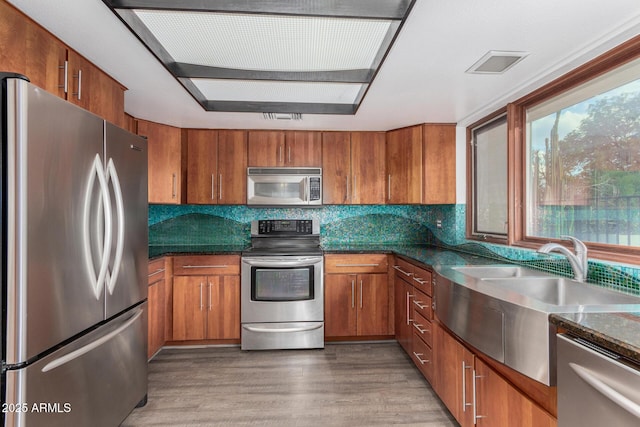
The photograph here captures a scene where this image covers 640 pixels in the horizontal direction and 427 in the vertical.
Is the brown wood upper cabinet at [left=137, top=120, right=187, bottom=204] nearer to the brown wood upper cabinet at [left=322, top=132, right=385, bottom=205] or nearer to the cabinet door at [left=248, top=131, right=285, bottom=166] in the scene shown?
the cabinet door at [left=248, top=131, right=285, bottom=166]

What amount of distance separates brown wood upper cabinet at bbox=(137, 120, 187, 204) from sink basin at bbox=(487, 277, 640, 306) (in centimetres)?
283

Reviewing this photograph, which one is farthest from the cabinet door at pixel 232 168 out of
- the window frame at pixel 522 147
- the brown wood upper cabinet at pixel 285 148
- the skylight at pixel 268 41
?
the window frame at pixel 522 147

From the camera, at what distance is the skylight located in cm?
135

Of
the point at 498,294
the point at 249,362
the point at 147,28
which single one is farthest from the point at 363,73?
the point at 249,362

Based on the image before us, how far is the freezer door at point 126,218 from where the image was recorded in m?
1.66

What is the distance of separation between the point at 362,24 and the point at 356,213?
7.88 feet

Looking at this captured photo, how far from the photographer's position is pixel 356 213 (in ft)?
12.3

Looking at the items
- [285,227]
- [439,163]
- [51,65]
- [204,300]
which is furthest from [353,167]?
[51,65]

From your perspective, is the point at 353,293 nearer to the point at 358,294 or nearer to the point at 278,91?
the point at 358,294

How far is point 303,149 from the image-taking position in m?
3.43

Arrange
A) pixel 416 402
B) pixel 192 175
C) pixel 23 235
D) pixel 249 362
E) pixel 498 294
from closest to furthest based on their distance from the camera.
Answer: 1. pixel 23 235
2. pixel 498 294
3. pixel 416 402
4. pixel 249 362
5. pixel 192 175

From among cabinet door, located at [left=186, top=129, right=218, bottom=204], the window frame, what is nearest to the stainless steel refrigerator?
cabinet door, located at [left=186, top=129, right=218, bottom=204]

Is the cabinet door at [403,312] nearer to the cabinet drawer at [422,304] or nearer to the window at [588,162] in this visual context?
the cabinet drawer at [422,304]

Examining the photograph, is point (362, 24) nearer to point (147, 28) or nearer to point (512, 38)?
point (512, 38)
